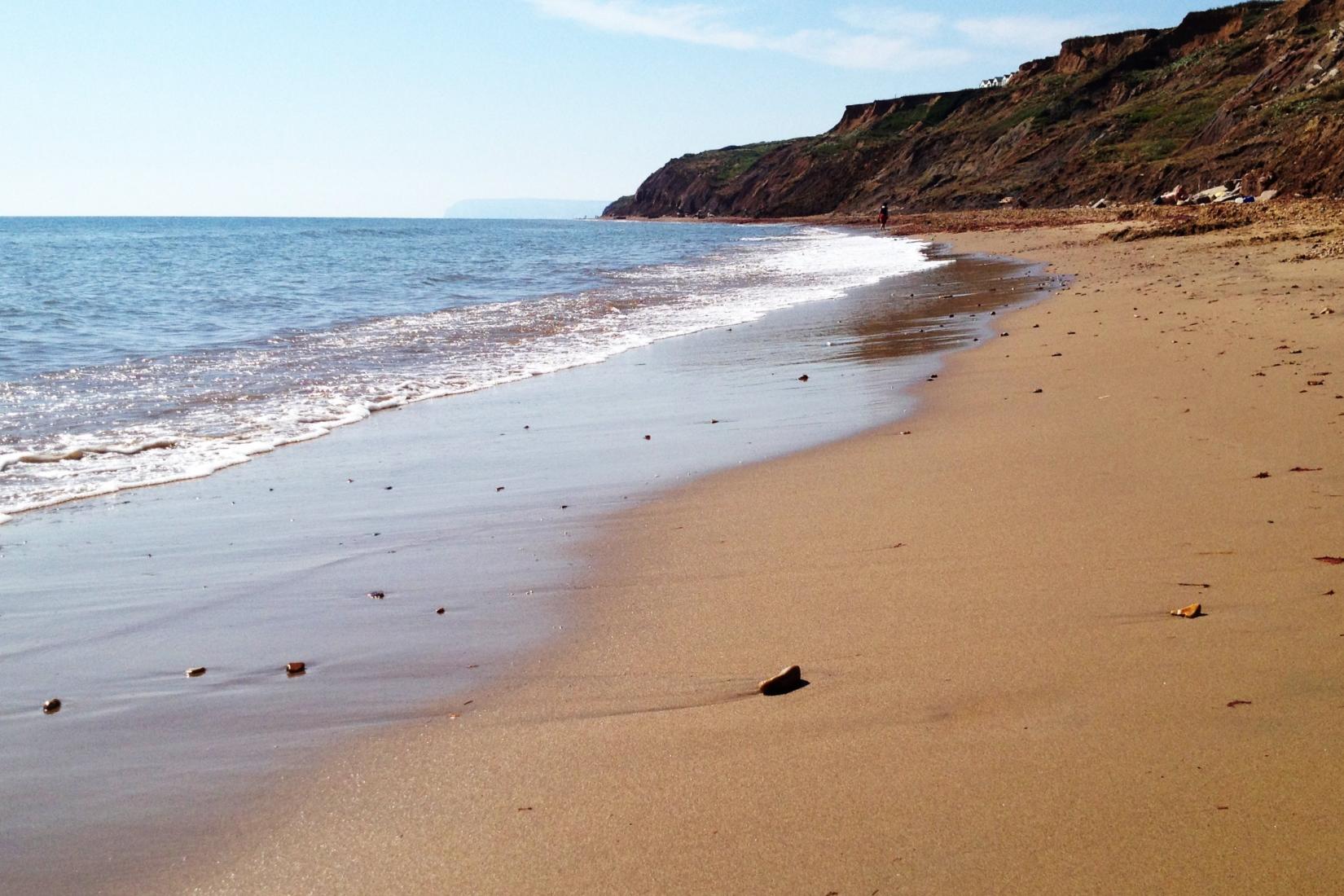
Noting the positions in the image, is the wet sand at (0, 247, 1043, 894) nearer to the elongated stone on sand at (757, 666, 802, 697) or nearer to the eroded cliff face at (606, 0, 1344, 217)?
the elongated stone on sand at (757, 666, 802, 697)

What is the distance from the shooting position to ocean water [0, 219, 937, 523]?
7145 millimetres

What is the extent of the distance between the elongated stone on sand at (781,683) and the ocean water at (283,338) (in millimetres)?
4374

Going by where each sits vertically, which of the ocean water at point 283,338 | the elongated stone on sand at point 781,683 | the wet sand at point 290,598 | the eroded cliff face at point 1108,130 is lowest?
the wet sand at point 290,598

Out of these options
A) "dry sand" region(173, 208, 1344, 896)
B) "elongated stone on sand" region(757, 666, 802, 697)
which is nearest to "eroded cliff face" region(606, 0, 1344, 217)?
"dry sand" region(173, 208, 1344, 896)

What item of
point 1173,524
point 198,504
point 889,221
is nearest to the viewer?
point 1173,524

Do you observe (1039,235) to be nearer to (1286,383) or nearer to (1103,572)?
(1286,383)

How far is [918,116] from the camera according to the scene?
9231 cm

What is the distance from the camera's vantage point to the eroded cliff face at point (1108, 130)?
107 ft

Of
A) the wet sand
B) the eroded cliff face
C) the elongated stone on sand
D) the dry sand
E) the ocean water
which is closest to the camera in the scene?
the dry sand

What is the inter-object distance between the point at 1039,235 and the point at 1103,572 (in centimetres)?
2588

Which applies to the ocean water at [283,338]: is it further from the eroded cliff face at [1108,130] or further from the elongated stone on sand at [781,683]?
the eroded cliff face at [1108,130]

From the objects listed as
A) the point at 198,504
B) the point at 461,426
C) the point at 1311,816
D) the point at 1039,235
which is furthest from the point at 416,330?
the point at 1039,235

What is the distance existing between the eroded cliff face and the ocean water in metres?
10.2

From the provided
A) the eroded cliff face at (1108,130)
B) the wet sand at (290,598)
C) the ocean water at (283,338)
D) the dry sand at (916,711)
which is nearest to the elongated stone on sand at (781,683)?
the dry sand at (916,711)
